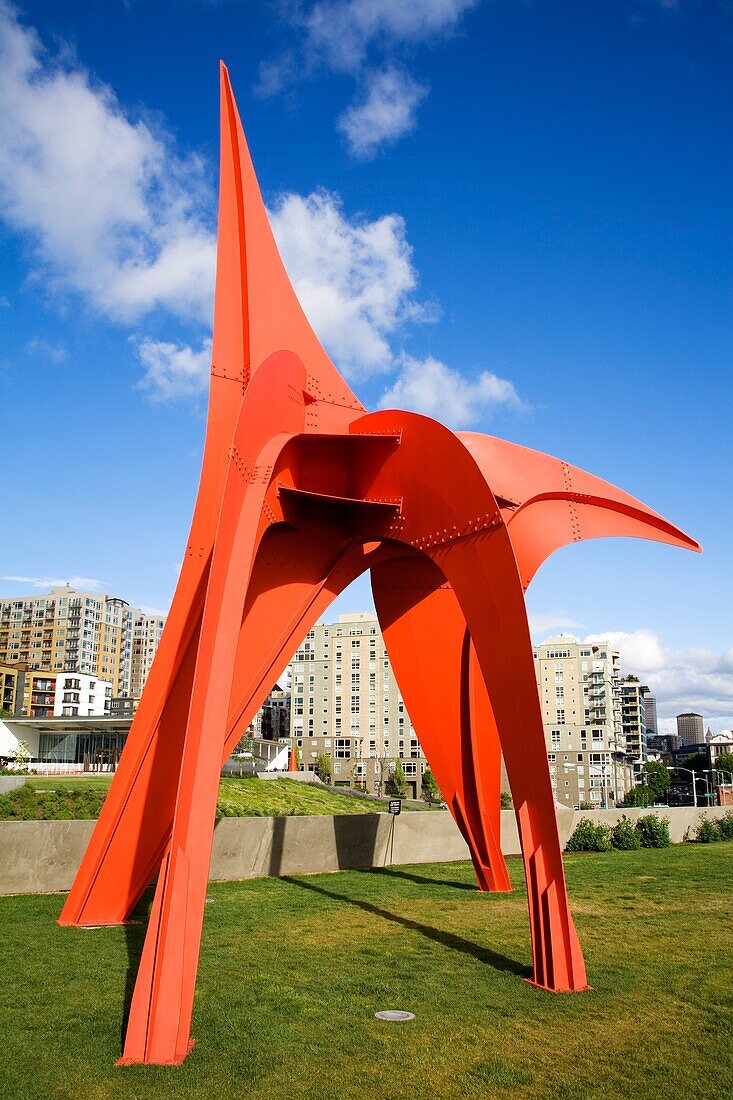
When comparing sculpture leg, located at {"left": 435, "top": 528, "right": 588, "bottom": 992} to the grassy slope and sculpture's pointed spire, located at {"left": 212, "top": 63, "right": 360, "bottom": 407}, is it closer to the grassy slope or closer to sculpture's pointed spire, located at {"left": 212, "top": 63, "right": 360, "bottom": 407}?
sculpture's pointed spire, located at {"left": 212, "top": 63, "right": 360, "bottom": 407}

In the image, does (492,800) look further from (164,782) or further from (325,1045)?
(325,1045)

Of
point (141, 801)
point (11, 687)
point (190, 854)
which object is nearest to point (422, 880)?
point (141, 801)

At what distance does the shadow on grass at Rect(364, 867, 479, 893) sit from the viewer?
14.8 m

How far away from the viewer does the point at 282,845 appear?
15688 millimetres

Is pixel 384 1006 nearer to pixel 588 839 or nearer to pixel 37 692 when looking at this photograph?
pixel 588 839

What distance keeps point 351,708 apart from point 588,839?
80.3m

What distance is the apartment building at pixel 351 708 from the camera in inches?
3760

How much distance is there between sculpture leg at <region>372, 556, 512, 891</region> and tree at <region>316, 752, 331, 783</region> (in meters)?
80.5

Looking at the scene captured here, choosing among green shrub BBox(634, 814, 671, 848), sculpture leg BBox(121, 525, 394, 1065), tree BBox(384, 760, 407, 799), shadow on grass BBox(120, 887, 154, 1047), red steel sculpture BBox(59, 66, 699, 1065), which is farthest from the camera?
tree BBox(384, 760, 407, 799)

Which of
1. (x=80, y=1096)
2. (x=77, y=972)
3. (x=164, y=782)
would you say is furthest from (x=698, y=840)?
(x=80, y=1096)

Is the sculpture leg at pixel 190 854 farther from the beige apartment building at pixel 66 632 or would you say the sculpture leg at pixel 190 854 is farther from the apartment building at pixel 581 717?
the beige apartment building at pixel 66 632

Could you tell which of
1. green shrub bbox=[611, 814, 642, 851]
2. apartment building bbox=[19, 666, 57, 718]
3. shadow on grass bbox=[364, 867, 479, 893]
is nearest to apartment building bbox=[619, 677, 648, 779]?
apartment building bbox=[19, 666, 57, 718]

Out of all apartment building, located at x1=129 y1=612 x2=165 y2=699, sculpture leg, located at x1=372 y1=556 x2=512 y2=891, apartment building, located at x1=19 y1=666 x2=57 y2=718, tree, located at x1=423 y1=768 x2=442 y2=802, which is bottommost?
tree, located at x1=423 y1=768 x2=442 y2=802

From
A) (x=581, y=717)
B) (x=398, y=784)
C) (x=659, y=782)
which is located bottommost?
(x=659, y=782)
